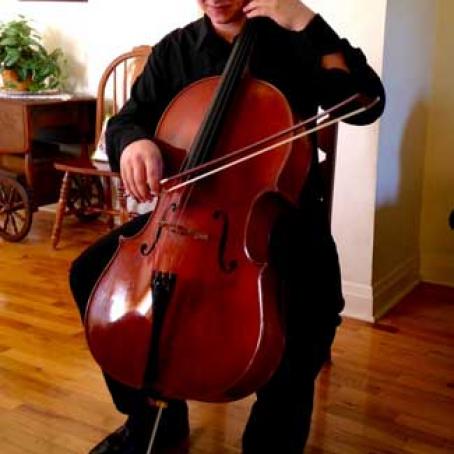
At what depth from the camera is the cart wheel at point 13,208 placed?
308 cm

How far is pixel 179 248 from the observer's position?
1191 mm

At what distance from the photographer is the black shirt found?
1279mm

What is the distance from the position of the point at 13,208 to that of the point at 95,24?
36.8 inches

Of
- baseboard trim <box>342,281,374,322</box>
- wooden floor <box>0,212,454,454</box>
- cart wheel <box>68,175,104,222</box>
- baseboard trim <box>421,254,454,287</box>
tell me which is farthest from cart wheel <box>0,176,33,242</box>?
baseboard trim <box>421,254,454,287</box>

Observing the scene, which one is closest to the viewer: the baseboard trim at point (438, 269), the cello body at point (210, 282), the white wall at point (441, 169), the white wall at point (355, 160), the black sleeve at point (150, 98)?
the cello body at point (210, 282)

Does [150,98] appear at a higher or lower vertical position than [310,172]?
higher

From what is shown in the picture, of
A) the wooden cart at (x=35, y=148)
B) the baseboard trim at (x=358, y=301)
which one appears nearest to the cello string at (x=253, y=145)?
the baseboard trim at (x=358, y=301)

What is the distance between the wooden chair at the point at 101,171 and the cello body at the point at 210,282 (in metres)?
1.43

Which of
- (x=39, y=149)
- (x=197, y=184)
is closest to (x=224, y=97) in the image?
(x=197, y=184)

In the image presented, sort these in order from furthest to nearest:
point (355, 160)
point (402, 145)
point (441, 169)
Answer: point (441, 169) < point (402, 145) < point (355, 160)

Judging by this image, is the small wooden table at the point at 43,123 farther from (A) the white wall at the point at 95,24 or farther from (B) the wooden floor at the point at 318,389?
(B) the wooden floor at the point at 318,389

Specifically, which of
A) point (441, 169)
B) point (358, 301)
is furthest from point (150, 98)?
point (441, 169)

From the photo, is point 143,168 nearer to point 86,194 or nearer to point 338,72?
point 338,72

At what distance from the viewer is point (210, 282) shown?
1.16 metres
